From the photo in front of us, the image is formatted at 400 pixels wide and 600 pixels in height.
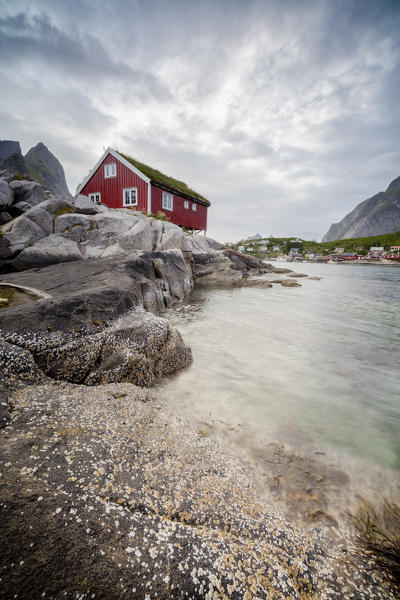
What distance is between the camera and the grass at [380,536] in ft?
6.35

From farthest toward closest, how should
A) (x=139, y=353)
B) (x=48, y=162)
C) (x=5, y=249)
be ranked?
(x=48, y=162), (x=5, y=249), (x=139, y=353)

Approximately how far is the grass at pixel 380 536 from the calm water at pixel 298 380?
83 centimetres

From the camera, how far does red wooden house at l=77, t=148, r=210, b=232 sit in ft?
72.2

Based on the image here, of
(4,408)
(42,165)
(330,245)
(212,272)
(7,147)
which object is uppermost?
(7,147)

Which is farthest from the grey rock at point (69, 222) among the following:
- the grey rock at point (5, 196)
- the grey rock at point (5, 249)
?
the grey rock at point (5, 196)

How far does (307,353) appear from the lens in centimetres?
678

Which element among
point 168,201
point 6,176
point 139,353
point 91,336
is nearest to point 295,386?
point 139,353

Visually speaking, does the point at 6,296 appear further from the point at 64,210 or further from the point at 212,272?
the point at 212,272

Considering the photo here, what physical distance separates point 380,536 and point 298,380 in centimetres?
306

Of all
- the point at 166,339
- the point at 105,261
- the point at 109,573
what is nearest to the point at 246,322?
the point at 166,339

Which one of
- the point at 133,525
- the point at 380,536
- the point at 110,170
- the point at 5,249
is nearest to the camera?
the point at 133,525

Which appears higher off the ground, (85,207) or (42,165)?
(42,165)

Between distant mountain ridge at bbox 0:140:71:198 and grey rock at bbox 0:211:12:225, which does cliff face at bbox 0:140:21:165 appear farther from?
grey rock at bbox 0:211:12:225

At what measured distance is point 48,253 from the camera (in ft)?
33.3
